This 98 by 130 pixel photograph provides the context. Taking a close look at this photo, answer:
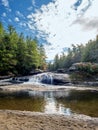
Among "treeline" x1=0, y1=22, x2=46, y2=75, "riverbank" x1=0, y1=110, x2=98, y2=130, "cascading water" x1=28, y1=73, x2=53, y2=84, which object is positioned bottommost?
"riverbank" x1=0, y1=110, x2=98, y2=130

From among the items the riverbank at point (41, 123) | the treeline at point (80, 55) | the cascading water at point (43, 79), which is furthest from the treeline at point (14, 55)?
the riverbank at point (41, 123)

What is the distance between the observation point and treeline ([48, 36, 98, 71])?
90625 mm

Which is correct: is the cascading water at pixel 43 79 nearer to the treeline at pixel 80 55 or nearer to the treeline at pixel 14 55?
the treeline at pixel 14 55

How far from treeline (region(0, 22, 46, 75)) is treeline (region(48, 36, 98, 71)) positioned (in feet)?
91.5

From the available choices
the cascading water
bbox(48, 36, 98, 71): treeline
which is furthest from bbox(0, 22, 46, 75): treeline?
bbox(48, 36, 98, 71): treeline

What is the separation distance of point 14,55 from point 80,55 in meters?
70.5

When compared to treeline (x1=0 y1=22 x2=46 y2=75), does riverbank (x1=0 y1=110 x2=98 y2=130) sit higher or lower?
lower

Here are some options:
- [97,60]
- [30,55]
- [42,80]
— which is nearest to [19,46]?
[30,55]

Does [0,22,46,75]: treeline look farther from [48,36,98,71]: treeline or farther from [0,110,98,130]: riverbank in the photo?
[0,110,98,130]: riverbank

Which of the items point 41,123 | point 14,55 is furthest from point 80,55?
point 41,123

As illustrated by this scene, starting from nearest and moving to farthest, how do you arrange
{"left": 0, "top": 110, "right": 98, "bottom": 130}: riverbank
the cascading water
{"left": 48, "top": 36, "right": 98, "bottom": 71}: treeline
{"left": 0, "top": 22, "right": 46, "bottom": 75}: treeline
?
{"left": 0, "top": 110, "right": 98, "bottom": 130}: riverbank → the cascading water → {"left": 0, "top": 22, "right": 46, "bottom": 75}: treeline → {"left": 48, "top": 36, "right": 98, "bottom": 71}: treeline

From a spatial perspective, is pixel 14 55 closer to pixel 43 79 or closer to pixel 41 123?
pixel 43 79

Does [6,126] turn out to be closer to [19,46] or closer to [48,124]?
[48,124]

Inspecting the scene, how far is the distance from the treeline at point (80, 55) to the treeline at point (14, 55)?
91.5 feet
